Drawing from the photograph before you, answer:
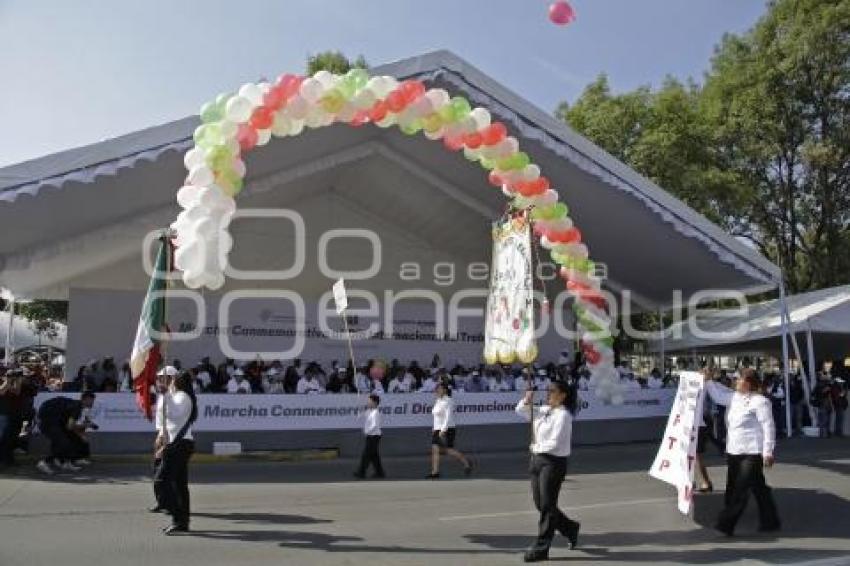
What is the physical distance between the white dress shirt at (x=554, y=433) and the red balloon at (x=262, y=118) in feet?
17.7

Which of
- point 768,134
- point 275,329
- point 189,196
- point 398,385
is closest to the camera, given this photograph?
point 189,196

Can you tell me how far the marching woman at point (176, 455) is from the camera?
8453 mm

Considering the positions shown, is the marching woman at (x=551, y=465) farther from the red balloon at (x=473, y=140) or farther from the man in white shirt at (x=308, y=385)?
the man in white shirt at (x=308, y=385)

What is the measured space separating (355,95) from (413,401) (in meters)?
7.11

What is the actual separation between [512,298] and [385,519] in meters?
3.37

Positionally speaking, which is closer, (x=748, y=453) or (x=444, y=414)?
(x=748, y=453)

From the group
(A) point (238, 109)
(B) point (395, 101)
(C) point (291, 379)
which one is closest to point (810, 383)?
(C) point (291, 379)

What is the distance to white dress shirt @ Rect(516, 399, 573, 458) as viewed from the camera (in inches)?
302

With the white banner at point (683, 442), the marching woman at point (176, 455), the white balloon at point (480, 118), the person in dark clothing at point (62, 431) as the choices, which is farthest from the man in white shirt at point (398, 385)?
the marching woman at point (176, 455)

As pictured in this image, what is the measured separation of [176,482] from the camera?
8500 mm

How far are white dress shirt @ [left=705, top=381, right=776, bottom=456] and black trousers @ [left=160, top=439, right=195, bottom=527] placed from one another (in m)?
5.83

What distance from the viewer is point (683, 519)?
944 centimetres

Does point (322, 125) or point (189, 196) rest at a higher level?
point (322, 125)

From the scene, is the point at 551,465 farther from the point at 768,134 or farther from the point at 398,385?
the point at 768,134
